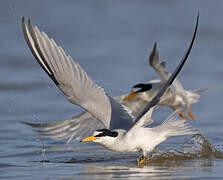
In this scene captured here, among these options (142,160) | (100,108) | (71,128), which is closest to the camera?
(142,160)

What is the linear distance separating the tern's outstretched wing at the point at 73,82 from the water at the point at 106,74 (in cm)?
49

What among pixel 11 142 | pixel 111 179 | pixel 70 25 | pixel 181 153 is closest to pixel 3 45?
pixel 70 25

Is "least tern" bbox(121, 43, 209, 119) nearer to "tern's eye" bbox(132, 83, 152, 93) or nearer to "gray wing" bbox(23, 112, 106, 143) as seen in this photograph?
"tern's eye" bbox(132, 83, 152, 93)

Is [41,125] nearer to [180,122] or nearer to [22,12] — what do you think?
[180,122]

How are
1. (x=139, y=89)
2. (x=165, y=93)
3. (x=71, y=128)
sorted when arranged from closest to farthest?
(x=71, y=128) < (x=139, y=89) < (x=165, y=93)

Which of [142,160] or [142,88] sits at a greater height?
[142,88]

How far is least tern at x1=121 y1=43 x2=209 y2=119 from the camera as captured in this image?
30.2 feet

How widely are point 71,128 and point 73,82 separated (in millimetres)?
1391

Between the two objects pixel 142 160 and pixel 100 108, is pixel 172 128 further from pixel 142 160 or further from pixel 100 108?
pixel 100 108

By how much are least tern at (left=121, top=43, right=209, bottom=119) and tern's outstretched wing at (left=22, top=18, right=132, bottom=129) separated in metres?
1.92

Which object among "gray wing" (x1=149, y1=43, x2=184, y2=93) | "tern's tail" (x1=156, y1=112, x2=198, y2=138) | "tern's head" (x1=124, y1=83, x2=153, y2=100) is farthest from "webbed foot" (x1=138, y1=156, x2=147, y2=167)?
"tern's head" (x1=124, y1=83, x2=153, y2=100)

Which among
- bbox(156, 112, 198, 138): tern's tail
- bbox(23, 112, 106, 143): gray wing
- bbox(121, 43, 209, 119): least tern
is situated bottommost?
bbox(156, 112, 198, 138): tern's tail

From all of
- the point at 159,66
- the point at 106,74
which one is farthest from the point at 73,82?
the point at 106,74

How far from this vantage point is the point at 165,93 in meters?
10.0
